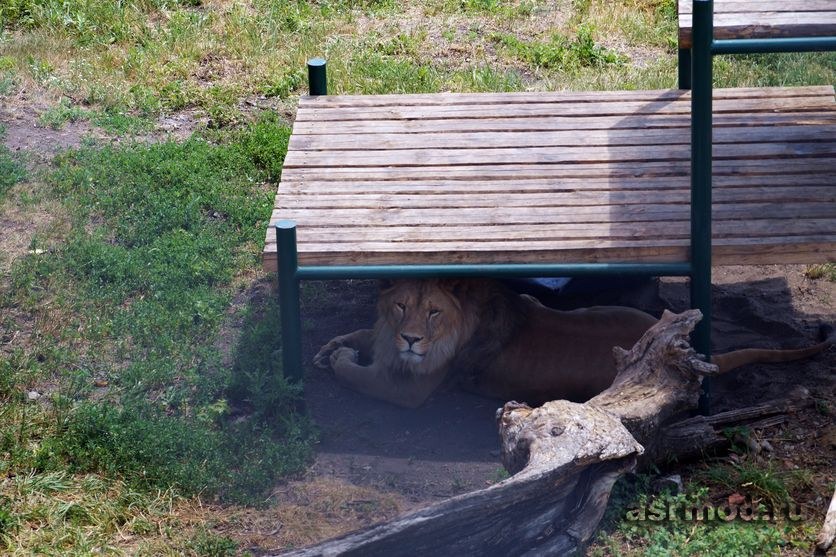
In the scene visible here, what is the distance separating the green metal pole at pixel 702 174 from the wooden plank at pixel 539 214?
1.12 ft

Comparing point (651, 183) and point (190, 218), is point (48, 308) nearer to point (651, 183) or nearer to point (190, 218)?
point (190, 218)

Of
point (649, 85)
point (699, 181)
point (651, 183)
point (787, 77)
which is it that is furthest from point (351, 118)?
point (787, 77)

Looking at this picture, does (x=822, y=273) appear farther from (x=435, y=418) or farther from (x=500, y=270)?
(x=435, y=418)

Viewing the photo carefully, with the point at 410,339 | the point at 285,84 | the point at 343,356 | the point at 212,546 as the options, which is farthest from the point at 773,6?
the point at 285,84

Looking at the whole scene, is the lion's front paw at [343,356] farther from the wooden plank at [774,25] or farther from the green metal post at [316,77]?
the wooden plank at [774,25]

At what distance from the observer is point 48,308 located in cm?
596

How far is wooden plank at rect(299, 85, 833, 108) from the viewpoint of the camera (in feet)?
20.8

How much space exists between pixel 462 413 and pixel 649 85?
3.59m

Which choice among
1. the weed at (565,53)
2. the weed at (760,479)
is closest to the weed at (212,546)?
the weed at (760,479)

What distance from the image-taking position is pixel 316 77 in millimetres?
6590

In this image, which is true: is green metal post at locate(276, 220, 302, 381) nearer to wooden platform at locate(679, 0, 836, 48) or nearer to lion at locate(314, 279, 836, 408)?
lion at locate(314, 279, 836, 408)

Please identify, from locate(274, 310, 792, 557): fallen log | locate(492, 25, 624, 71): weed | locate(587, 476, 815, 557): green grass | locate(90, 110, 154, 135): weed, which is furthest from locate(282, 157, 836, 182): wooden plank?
locate(492, 25, 624, 71): weed

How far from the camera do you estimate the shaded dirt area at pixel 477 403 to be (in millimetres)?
4836

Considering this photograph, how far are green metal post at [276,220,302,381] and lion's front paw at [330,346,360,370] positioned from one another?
0.78 ft
